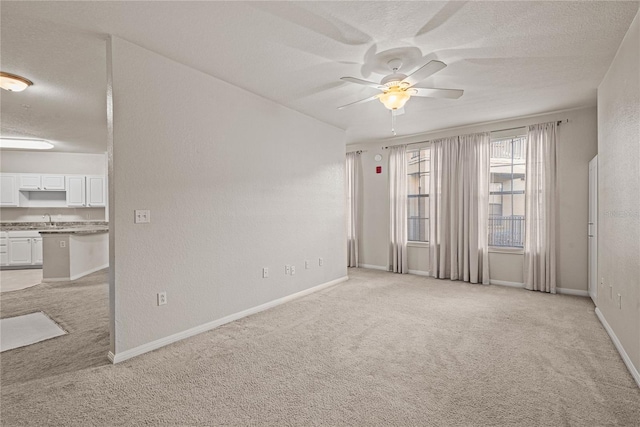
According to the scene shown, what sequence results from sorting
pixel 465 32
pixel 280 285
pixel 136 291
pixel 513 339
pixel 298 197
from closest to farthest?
1. pixel 465 32
2. pixel 136 291
3. pixel 513 339
4. pixel 280 285
5. pixel 298 197

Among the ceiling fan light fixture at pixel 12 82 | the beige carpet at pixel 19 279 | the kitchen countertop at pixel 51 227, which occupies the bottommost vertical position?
the beige carpet at pixel 19 279

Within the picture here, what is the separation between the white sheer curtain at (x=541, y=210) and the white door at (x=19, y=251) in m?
10.2

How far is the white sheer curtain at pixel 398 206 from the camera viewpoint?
251 inches

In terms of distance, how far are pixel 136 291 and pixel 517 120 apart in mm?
5854

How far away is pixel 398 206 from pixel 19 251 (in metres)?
8.47

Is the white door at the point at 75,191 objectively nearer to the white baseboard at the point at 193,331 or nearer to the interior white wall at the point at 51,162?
the interior white wall at the point at 51,162

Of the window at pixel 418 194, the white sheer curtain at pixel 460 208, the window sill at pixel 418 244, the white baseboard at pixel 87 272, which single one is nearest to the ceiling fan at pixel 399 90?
the white sheer curtain at pixel 460 208

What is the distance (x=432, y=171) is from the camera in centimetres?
599

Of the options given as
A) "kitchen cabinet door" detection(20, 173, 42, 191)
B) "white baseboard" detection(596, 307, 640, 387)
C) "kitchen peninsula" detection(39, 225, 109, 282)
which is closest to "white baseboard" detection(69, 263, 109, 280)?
"kitchen peninsula" detection(39, 225, 109, 282)

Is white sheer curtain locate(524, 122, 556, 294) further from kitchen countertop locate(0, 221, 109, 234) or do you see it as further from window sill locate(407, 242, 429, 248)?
kitchen countertop locate(0, 221, 109, 234)

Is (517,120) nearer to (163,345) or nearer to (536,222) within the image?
(536,222)

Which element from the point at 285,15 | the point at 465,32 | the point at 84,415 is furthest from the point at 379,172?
the point at 84,415

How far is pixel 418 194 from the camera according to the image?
20.9 ft

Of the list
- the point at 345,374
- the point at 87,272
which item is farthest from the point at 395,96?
the point at 87,272
